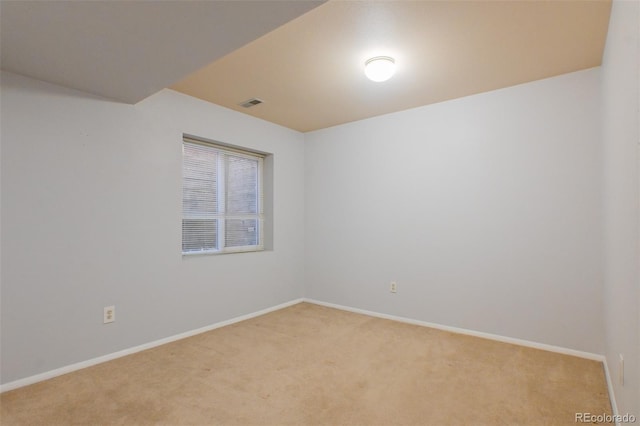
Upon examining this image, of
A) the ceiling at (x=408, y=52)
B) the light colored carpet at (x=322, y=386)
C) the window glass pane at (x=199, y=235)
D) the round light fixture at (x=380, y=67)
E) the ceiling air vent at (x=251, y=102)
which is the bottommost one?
the light colored carpet at (x=322, y=386)

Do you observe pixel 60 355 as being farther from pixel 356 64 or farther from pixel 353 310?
pixel 356 64

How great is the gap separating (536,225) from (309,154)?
9.27 ft

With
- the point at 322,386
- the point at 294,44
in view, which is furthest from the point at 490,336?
the point at 294,44

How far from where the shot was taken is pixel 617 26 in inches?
66.8

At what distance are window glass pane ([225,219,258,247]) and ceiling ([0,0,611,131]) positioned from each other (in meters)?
1.48

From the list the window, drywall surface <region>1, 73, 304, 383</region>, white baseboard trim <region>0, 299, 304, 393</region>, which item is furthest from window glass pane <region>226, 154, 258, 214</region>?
white baseboard trim <region>0, 299, 304, 393</region>

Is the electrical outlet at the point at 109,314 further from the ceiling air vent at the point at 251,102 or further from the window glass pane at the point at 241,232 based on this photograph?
the ceiling air vent at the point at 251,102

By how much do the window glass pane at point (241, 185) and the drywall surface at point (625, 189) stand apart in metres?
3.40

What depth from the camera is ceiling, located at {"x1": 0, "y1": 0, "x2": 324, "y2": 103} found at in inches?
57.7

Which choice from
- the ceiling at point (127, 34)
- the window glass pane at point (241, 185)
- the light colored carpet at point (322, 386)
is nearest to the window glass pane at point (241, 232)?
the window glass pane at point (241, 185)

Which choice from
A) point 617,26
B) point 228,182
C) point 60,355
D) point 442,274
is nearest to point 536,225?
point 442,274

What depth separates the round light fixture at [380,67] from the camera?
244cm

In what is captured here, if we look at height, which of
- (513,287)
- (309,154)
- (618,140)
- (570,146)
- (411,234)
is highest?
(309,154)

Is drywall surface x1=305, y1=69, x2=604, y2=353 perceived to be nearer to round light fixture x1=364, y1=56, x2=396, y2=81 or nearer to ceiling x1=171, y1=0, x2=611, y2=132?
ceiling x1=171, y1=0, x2=611, y2=132
